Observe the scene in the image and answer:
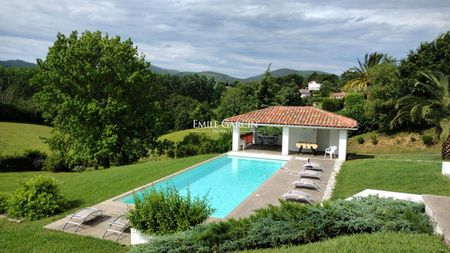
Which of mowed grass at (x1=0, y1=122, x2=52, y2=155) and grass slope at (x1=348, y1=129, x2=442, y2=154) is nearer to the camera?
grass slope at (x1=348, y1=129, x2=442, y2=154)

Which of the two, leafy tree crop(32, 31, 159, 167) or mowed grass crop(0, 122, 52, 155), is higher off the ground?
leafy tree crop(32, 31, 159, 167)

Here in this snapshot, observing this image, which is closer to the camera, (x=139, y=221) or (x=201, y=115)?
(x=139, y=221)

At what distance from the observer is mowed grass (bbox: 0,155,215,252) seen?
8180mm

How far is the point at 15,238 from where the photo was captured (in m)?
8.77

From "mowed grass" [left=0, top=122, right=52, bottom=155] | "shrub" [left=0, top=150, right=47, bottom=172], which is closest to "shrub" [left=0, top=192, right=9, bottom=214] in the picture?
"shrub" [left=0, top=150, right=47, bottom=172]

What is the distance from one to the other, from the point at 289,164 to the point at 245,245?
39.6ft

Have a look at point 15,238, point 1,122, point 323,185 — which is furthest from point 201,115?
point 15,238

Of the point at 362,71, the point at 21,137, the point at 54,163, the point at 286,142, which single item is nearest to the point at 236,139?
the point at 286,142

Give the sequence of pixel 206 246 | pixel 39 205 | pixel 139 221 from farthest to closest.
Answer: pixel 39 205
pixel 139 221
pixel 206 246

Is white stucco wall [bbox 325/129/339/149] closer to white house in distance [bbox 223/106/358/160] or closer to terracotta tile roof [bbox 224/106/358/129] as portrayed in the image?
white house in distance [bbox 223/106/358/160]

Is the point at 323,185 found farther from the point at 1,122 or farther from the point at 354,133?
the point at 1,122

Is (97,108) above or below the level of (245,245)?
above

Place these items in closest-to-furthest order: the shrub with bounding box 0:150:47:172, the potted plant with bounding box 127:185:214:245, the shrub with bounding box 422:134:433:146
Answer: the potted plant with bounding box 127:185:214:245 < the shrub with bounding box 0:150:47:172 < the shrub with bounding box 422:134:433:146

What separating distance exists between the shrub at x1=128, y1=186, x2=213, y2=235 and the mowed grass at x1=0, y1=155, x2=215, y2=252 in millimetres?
854
